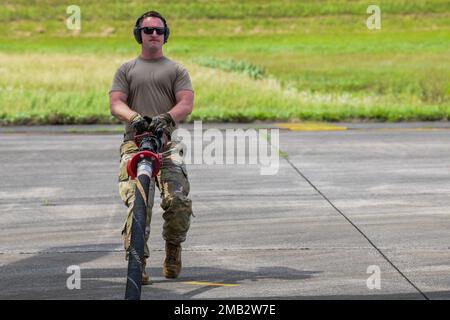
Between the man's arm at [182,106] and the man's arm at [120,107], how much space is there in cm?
31

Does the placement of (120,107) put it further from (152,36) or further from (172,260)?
(172,260)

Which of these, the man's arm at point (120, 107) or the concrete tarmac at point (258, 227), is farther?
the concrete tarmac at point (258, 227)

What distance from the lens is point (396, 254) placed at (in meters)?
9.75

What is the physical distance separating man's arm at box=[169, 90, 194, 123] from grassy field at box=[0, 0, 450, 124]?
1615cm

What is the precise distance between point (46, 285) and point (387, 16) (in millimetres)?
116827

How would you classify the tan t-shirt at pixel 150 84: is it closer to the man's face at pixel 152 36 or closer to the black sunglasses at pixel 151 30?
the man's face at pixel 152 36

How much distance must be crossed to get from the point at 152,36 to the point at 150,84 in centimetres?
38

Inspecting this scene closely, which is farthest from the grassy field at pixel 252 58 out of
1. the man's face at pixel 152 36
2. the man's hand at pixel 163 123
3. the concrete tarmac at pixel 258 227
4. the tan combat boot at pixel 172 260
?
the man's hand at pixel 163 123

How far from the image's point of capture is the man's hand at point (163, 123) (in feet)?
25.8

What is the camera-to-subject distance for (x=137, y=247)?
6777 millimetres

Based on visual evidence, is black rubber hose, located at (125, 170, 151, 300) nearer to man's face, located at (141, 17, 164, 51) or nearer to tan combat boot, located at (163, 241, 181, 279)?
man's face, located at (141, 17, 164, 51)
